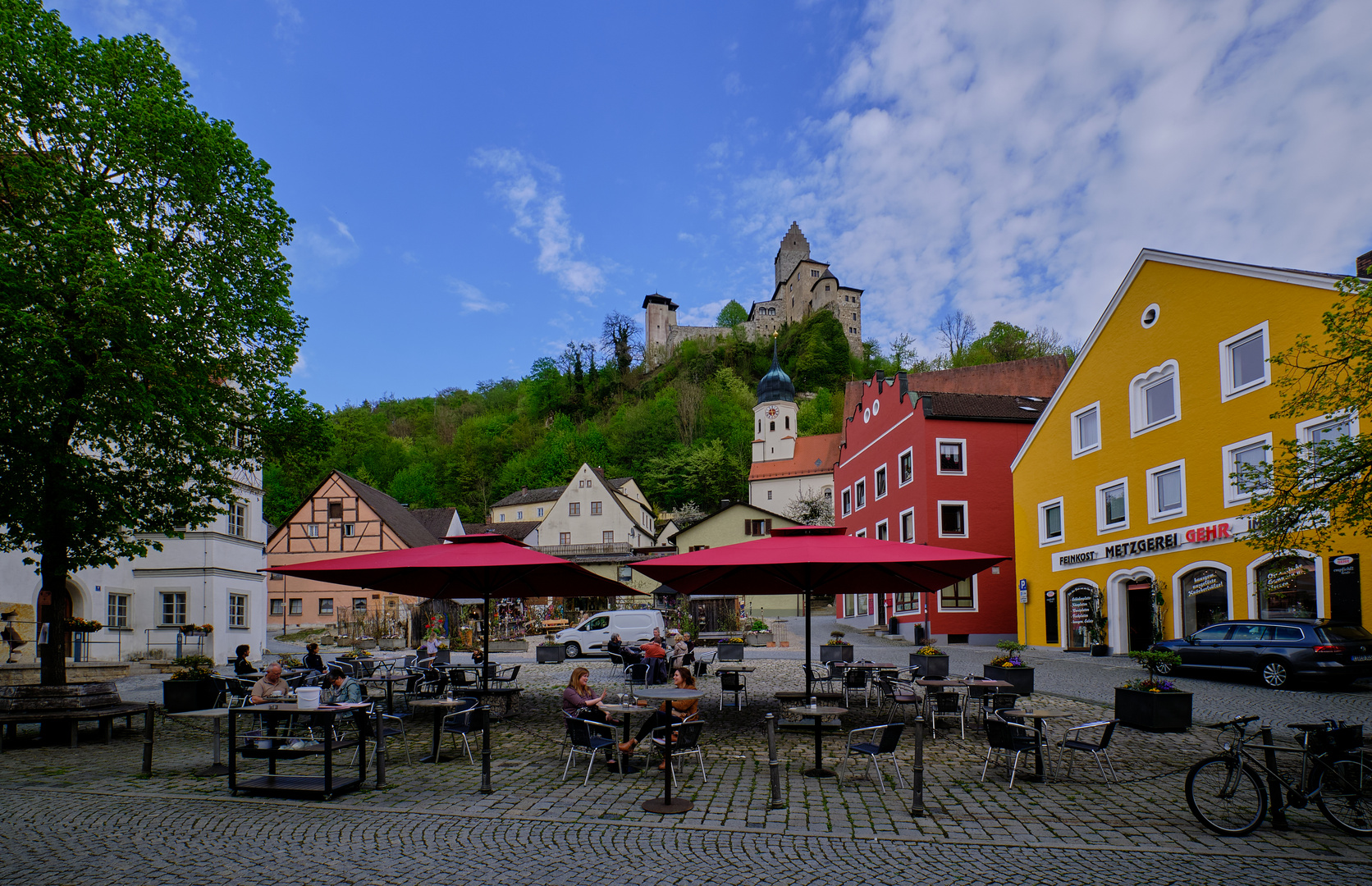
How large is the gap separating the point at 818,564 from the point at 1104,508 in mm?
18726

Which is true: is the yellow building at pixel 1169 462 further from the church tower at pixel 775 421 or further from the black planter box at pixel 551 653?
the church tower at pixel 775 421

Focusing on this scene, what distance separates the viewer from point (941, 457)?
33406 mm

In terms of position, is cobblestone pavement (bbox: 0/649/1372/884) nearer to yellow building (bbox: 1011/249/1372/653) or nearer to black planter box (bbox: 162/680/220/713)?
black planter box (bbox: 162/680/220/713)

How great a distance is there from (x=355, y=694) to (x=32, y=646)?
1634cm

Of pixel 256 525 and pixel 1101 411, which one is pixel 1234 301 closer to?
pixel 1101 411

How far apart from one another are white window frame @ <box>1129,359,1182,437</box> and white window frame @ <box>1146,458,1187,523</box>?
1110 mm

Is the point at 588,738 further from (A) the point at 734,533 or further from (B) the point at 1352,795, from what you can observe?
(A) the point at 734,533

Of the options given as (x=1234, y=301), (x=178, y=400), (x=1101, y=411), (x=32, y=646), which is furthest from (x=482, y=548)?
(x=1101, y=411)

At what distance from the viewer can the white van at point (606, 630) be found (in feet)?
88.4

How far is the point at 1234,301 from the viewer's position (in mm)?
20781

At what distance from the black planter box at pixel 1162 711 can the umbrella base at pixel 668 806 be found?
22.5 feet

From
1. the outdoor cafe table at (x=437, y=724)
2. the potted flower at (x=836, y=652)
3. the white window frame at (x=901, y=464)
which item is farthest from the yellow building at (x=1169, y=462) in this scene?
the outdoor cafe table at (x=437, y=724)

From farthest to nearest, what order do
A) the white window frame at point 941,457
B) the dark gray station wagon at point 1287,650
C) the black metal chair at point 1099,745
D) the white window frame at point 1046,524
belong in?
1. the white window frame at point 941,457
2. the white window frame at point 1046,524
3. the dark gray station wagon at point 1287,650
4. the black metal chair at point 1099,745

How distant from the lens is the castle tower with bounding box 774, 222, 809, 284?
131 metres
